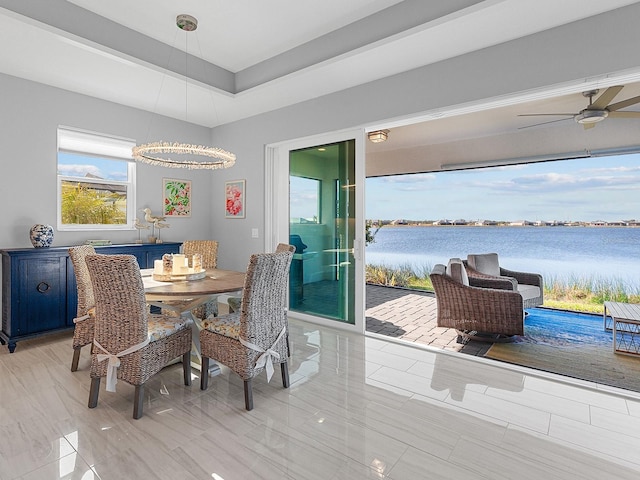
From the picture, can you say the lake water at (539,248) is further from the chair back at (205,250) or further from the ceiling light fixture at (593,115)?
the chair back at (205,250)

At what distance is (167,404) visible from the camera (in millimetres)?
2244

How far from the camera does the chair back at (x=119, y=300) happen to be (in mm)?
2002

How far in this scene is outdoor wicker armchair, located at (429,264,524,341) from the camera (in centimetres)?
356

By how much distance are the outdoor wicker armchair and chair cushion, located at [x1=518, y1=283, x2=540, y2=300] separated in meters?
0.96

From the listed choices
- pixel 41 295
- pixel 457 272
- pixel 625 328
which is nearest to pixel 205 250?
pixel 41 295

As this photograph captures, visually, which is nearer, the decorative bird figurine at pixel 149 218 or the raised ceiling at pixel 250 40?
the raised ceiling at pixel 250 40

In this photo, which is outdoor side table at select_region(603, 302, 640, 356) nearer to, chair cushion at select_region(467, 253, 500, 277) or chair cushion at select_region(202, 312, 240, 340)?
chair cushion at select_region(467, 253, 500, 277)

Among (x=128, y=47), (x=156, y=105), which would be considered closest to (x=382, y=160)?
(x=156, y=105)

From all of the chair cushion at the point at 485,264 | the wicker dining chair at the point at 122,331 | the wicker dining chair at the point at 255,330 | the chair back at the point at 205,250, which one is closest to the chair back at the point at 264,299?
the wicker dining chair at the point at 255,330

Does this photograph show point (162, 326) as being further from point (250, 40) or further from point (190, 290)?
point (250, 40)

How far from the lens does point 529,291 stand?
4582 mm

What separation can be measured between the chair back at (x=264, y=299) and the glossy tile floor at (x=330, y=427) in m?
0.46

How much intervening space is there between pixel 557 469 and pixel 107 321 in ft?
8.69

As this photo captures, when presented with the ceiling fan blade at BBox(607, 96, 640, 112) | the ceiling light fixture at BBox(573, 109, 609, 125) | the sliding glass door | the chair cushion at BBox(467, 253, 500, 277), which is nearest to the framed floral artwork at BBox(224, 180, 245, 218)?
the sliding glass door
